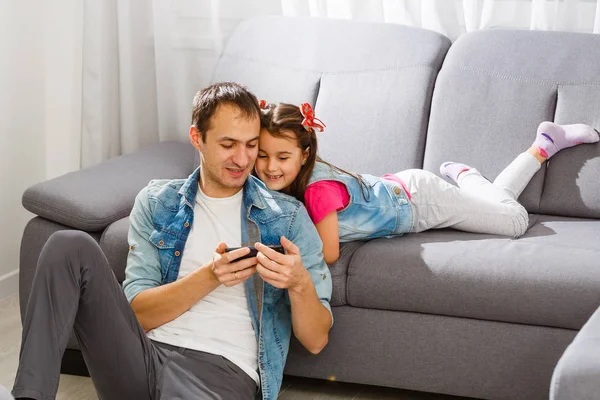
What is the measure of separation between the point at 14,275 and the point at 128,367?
1656mm

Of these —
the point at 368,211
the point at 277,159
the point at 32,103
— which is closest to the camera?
the point at 277,159

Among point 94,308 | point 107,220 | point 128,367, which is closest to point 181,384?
point 128,367

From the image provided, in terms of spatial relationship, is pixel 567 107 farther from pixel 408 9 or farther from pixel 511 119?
pixel 408 9

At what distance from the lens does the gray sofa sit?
2.27 meters

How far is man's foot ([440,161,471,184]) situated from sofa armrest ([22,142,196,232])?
85 centimetres

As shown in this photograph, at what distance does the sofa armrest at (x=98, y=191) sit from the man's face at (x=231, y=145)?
22.5 inches

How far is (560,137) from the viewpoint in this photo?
2697mm

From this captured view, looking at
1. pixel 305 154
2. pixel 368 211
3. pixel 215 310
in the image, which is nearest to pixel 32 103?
pixel 305 154

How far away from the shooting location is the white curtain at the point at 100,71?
3375 mm

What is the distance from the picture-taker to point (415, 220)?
258cm

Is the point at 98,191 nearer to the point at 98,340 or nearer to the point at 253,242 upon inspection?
the point at 253,242

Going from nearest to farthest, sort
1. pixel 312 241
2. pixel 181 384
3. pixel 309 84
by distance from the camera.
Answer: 1. pixel 181 384
2. pixel 312 241
3. pixel 309 84

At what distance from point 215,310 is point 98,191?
2.44 feet

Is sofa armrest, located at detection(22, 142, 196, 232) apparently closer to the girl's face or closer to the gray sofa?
the gray sofa
